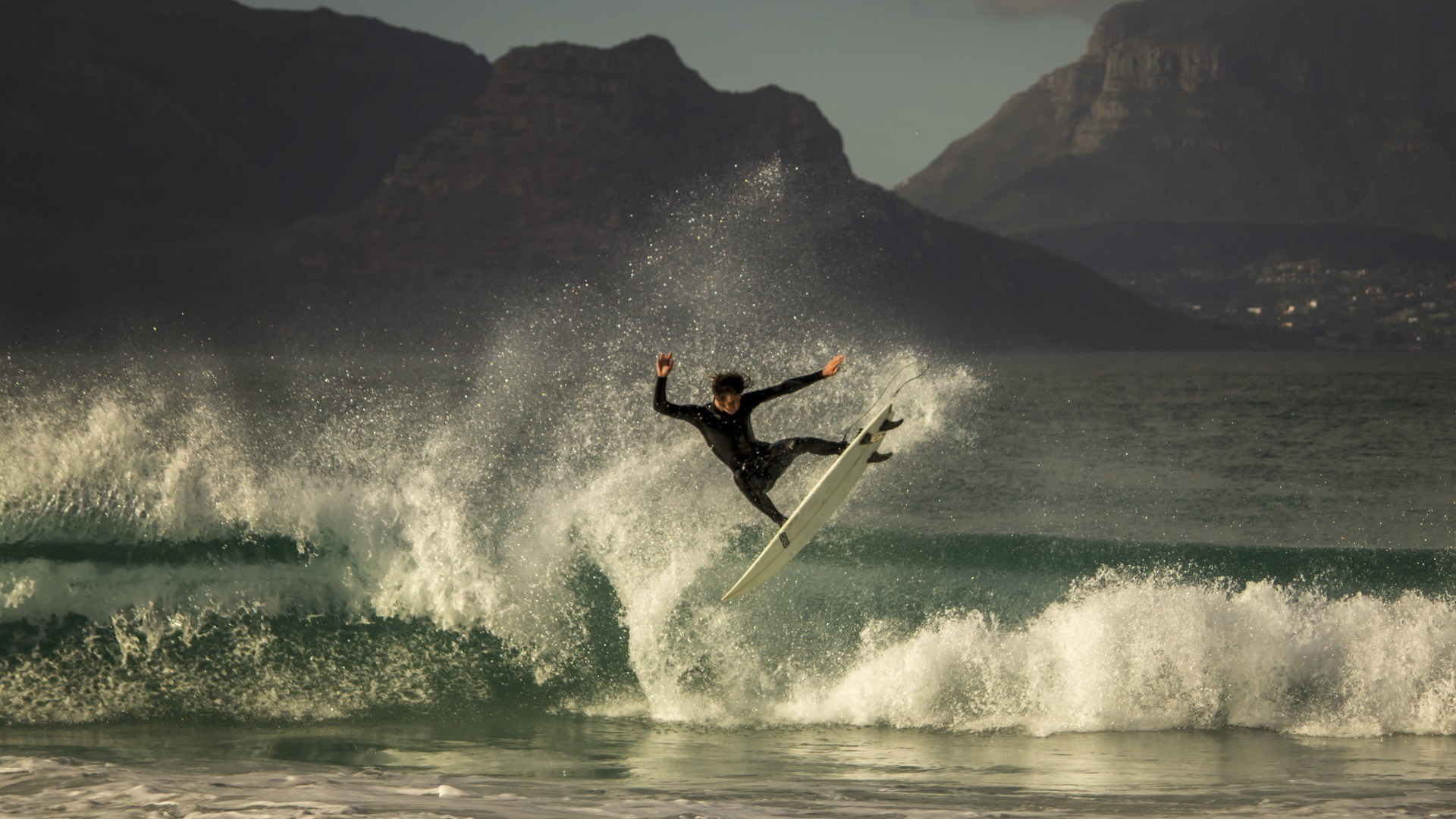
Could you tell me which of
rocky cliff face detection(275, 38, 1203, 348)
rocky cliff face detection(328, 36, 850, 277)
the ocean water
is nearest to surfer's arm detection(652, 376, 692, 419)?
the ocean water

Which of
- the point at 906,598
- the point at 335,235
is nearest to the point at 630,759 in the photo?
the point at 906,598

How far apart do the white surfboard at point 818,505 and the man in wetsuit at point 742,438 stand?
0.13 m

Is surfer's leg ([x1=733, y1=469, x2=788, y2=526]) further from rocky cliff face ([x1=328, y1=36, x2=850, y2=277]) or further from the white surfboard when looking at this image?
rocky cliff face ([x1=328, y1=36, x2=850, y2=277])

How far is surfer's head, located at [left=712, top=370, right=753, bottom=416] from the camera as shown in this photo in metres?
8.55

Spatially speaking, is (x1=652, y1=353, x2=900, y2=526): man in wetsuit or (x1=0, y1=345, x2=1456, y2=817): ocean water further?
(x1=652, y1=353, x2=900, y2=526): man in wetsuit

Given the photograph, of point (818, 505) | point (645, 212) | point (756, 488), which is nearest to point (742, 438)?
point (756, 488)

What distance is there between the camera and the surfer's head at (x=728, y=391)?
8.55 m

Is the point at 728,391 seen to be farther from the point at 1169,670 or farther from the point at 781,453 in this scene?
the point at 1169,670

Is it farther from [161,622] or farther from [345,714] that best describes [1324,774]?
[161,622]

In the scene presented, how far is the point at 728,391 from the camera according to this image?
28.1ft

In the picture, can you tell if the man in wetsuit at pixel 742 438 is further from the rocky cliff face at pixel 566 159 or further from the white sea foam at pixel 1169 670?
the rocky cliff face at pixel 566 159

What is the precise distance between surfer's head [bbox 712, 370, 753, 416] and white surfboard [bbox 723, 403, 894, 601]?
0.90 m

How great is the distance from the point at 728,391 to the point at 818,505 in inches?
48.3

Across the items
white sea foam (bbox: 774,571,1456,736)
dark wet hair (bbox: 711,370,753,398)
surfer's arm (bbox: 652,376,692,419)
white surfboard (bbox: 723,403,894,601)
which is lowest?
white sea foam (bbox: 774,571,1456,736)
